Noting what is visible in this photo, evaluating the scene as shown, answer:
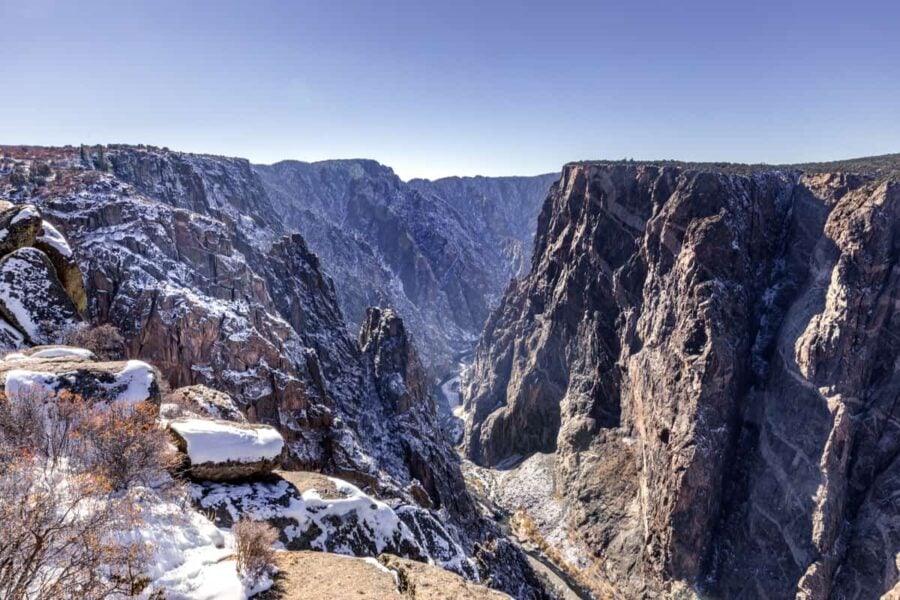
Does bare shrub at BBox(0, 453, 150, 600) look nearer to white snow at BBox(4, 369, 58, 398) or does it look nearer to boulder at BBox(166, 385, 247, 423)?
white snow at BBox(4, 369, 58, 398)

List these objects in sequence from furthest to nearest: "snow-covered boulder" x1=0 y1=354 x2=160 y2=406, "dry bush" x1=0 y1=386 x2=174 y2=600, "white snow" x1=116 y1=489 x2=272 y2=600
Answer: "snow-covered boulder" x1=0 y1=354 x2=160 y2=406 < "white snow" x1=116 y1=489 x2=272 y2=600 < "dry bush" x1=0 y1=386 x2=174 y2=600

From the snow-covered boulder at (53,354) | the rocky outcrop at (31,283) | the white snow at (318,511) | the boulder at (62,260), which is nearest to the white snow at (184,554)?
the white snow at (318,511)

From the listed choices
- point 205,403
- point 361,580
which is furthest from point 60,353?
point 361,580

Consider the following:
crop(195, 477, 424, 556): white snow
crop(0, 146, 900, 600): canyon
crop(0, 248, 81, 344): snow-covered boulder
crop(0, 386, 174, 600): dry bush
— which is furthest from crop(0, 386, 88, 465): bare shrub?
crop(0, 248, 81, 344): snow-covered boulder

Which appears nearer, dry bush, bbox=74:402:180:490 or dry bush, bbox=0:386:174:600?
dry bush, bbox=0:386:174:600

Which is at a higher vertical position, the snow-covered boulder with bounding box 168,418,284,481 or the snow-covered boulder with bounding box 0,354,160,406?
the snow-covered boulder with bounding box 0,354,160,406

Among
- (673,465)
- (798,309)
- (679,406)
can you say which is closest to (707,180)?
(798,309)
